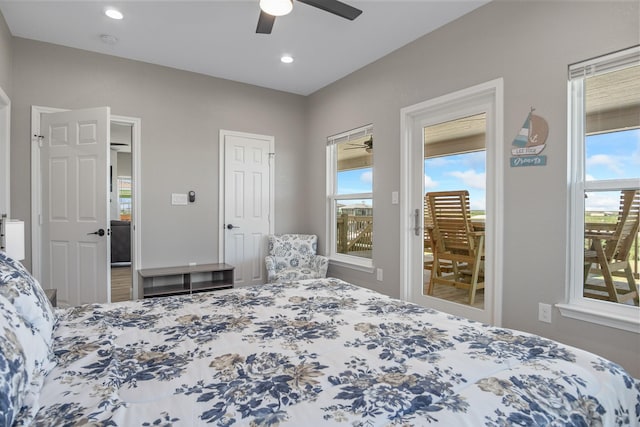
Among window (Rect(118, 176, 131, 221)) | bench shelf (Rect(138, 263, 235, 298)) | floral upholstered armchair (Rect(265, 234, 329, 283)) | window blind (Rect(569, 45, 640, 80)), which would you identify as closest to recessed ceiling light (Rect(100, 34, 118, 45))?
bench shelf (Rect(138, 263, 235, 298))

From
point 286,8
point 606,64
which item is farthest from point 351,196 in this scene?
point 606,64

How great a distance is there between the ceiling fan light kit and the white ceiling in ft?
1.75

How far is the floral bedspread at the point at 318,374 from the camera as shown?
2.85 ft

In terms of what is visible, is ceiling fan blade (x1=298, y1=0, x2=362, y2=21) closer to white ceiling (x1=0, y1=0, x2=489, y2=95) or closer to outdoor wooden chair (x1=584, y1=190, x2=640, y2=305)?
white ceiling (x1=0, y1=0, x2=489, y2=95)

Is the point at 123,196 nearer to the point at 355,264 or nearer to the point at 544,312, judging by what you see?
the point at 355,264

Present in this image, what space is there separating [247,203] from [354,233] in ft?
4.64

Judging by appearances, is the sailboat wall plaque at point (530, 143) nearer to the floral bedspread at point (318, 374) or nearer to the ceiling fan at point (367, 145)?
the floral bedspread at point (318, 374)

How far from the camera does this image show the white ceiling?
2.76 m

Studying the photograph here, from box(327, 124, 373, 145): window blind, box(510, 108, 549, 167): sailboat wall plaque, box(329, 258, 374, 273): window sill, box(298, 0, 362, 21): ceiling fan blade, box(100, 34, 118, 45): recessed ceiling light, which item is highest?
box(100, 34, 118, 45): recessed ceiling light

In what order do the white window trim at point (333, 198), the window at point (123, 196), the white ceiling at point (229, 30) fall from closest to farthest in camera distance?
the white ceiling at point (229, 30) → the white window trim at point (333, 198) → the window at point (123, 196)

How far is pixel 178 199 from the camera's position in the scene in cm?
399

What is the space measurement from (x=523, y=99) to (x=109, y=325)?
285cm

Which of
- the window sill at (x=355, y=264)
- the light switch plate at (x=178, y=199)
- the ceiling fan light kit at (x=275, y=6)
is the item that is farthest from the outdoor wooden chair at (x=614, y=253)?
the light switch plate at (x=178, y=199)

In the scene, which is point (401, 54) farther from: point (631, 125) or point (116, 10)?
point (116, 10)
